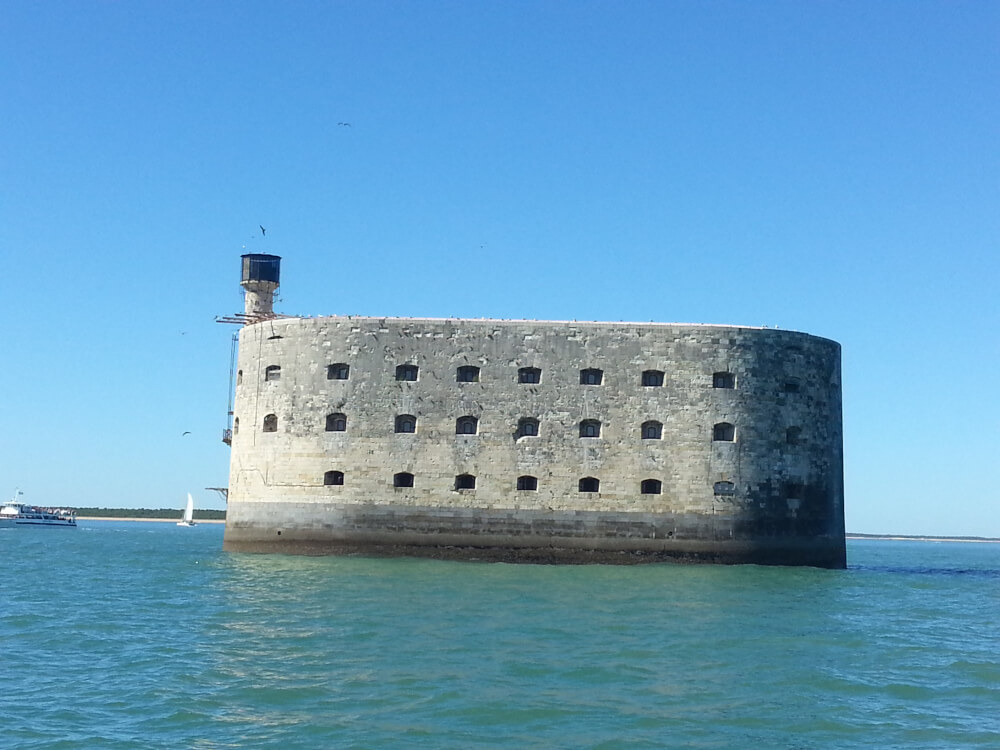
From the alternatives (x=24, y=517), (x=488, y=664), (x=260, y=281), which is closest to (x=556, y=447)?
(x=260, y=281)

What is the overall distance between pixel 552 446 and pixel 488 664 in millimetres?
14974

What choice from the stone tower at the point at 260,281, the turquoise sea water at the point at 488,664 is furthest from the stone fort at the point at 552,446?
the stone tower at the point at 260,281

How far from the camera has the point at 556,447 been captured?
28.7m

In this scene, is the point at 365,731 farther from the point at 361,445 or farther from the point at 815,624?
the point at 361,445

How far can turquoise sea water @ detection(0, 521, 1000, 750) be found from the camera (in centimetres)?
1078

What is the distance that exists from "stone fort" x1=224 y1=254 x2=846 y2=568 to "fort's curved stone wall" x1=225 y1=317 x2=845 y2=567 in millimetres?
38

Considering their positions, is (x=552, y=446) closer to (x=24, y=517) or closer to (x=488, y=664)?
(x=488, y=664)

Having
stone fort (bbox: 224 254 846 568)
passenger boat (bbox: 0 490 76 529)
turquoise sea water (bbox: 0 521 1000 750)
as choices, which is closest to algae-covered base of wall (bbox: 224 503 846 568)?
stone fort (bbox: 224 254 846 568)

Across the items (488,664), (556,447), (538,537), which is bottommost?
(488,664)

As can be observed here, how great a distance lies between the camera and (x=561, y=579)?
24.5 m

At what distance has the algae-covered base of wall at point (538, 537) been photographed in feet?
92.7

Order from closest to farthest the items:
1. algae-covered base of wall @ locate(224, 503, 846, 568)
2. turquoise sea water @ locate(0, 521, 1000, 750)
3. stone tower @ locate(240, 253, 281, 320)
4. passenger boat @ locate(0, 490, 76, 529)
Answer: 1. turquoise sea water @ locate(0, 521, 1000, 750)
2. algae-covered base of wall @ locate(224, 503, 846, 568)
3. stone tower @ locate(240, 253, 281, 320)
4. passenger boat @ locate(0, 490, 76, 529)

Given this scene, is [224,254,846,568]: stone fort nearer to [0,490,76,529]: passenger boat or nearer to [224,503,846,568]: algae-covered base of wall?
[224,503,846,568]: algae-covered base of wall

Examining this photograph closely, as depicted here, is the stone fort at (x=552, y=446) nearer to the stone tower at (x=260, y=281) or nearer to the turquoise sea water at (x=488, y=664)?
the turquoise sea water at (x=488, y=664)
